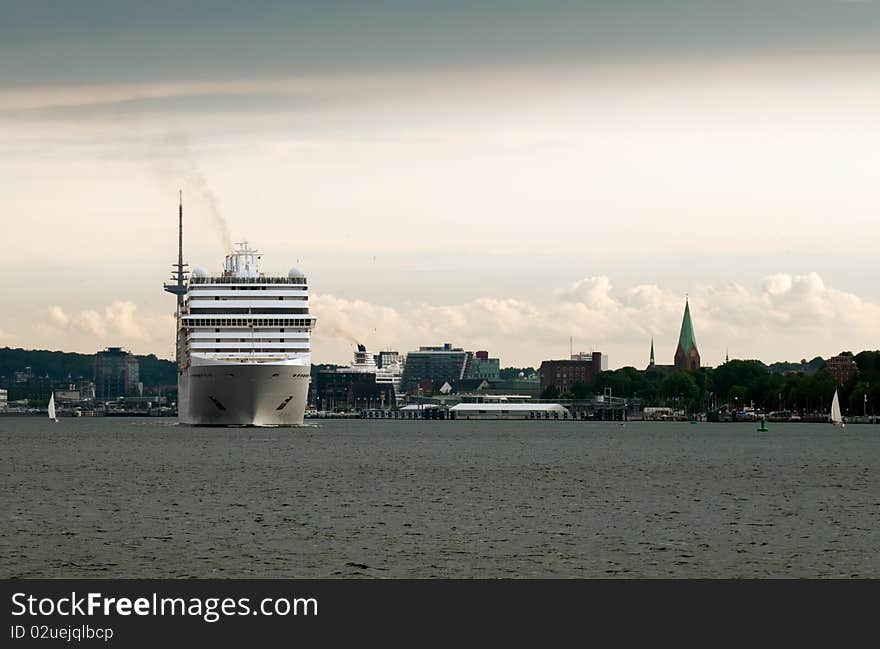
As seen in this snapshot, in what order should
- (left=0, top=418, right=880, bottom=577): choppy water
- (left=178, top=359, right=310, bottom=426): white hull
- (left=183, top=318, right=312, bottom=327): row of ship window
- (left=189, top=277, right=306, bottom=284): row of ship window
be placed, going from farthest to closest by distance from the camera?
1. (left=189, top=277, right=306, bottom=284): row of ship window
2. (left=183, top=318, right=312, bottom=327): row of ship window
3. (left=178, top=359, right=310, bottom=426): white hull
4. (left=0, top=418, right=880, bottom=577): choppy water

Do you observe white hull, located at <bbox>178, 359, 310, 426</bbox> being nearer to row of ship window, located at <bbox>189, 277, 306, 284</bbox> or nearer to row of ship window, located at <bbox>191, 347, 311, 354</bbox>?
row of ship window, located at <bbox>191, 347, 311, 354</bbox>

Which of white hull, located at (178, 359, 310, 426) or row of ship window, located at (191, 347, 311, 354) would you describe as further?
row of ship window, located at (191, 347, 311, 354)

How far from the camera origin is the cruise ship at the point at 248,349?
7210 inches

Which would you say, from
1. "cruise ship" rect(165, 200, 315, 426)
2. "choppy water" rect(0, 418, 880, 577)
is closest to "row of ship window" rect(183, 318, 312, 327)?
"cruise ship" rect(165, 200, 315, 426)

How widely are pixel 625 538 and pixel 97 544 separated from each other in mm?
19745

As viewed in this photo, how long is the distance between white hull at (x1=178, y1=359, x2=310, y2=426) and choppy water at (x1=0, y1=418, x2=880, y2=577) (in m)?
47.2

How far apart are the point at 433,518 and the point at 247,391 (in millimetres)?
112480

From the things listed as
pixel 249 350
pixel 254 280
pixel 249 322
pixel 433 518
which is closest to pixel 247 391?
pixel 249 350

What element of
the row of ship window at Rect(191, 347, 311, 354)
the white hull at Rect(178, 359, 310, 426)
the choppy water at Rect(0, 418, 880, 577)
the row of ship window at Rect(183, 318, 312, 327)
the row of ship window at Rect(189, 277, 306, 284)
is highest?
the row of ship window at Rect(189, 277, 306, 284)

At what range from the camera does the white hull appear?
18183cm

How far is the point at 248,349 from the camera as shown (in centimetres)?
18488

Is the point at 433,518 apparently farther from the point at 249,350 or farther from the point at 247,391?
the point at 249,350
